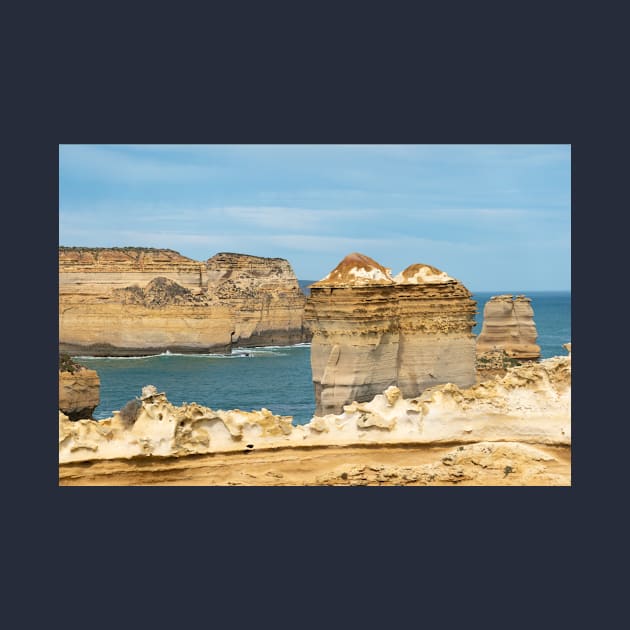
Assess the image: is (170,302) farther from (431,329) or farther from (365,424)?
(365,424)

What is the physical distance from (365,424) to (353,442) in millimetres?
236

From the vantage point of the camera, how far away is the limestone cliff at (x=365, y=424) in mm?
9391

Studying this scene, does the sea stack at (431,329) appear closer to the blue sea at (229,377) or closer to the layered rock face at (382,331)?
the layered rock face at (382,331)

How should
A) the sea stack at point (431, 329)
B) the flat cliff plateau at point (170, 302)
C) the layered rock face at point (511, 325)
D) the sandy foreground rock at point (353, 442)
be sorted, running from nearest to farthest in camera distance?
the sandy foreground rock at point (353, 442), the sea stack at point (431, 329), the layered rock face at point (511, 325), the flat cliff plateau at point (170, 302)

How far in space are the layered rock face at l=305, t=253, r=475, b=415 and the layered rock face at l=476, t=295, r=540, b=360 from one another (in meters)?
13.3

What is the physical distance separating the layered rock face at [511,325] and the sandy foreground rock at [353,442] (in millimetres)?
14503

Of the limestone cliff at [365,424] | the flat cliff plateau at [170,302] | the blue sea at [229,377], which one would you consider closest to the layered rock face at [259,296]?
the flat cliff plateau at [170,302]

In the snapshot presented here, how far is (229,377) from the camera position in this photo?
77.5 ft

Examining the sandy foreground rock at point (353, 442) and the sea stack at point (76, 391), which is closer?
the sandy foreground rock at point (353, 442)

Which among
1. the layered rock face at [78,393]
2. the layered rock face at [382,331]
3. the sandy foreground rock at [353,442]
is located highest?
the layered rock face at [382,331]

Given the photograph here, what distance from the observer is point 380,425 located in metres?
9.75

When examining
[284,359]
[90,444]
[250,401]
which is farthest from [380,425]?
[284,359]

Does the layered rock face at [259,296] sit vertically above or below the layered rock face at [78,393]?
above

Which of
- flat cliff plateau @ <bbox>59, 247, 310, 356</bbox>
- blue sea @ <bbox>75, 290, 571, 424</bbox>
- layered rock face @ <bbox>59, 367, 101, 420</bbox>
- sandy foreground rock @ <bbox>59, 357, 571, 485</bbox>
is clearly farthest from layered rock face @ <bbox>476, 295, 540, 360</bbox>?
layered rock face @ <bbox>59, 367, 101, 420</bbox>
